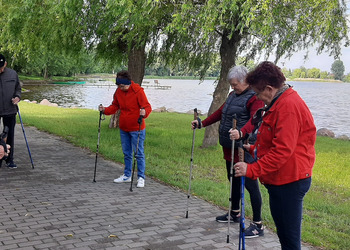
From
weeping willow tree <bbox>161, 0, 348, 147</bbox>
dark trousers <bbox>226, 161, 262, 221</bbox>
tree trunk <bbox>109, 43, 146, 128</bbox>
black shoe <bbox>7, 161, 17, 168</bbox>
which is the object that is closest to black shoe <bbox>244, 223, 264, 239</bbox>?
dark trousers <bbox>226, 161, 262, 221</bbox>

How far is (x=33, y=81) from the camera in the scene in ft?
241

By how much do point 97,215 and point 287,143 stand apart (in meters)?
3.60

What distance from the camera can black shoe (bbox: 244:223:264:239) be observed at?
5.42 meters

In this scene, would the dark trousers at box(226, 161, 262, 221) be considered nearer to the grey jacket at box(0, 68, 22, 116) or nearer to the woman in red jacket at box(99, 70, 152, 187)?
the woman in red jacket at box(99, 70, 152, 187)

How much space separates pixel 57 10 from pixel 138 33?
2.14 meters

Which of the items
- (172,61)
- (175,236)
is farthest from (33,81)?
(175,236)

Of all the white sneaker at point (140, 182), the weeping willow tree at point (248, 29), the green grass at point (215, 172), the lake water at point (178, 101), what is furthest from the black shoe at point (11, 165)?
the lake water at point (178, 101)

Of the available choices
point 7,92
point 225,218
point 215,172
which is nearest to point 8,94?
point 7,92

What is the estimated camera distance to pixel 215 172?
9727 mm

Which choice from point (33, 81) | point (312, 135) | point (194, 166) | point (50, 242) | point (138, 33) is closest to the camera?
point (312, 135)

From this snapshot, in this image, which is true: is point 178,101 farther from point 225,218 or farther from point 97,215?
point 225,218

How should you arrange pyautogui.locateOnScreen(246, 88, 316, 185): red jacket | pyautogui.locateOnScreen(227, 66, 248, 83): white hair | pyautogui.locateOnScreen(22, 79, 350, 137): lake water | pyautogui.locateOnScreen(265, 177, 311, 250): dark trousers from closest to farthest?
pyautogui.locateOnScreen(246, 88, 316, 185): red jacket
pyautogui.locateOnScreen(265, 177, 311, 250): dark trousers
pyautogui.locateOnScreen(227, 66, 248, 83): white hair
pyautogui.locateOnScreen(22, 79, 350, 137): lake water

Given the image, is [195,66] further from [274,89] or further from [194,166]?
[274,89]

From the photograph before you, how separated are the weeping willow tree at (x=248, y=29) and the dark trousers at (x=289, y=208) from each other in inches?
232
